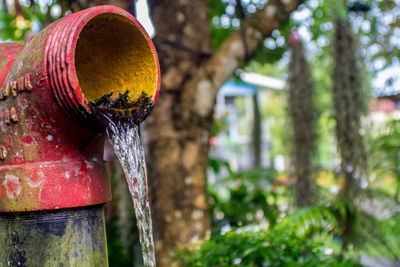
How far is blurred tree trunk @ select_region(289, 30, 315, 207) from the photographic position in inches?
159

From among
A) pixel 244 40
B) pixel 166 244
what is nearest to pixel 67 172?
pixel 166 244

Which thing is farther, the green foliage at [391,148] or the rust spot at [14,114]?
the green foliage at [391,148]

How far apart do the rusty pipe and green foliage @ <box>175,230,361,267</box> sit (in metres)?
0.66

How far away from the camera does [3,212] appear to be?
1.22 m

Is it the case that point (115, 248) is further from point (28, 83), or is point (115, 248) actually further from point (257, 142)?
point (257, 142)

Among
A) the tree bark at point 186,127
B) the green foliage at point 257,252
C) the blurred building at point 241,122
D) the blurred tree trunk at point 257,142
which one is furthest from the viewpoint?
the blurred building at point 241,122

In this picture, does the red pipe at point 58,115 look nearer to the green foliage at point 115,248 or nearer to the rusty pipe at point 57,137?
the rusty pipe at point 57,137

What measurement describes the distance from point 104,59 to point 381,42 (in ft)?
21.8

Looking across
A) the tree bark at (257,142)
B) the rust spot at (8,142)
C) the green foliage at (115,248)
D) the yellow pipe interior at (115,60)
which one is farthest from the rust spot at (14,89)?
the tree bark at (257,142)

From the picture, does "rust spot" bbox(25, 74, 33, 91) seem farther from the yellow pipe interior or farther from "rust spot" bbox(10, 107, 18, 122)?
the yellow pipe interior

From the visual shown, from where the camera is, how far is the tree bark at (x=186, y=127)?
2.42 metres

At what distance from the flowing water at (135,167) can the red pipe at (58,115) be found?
0.24ft

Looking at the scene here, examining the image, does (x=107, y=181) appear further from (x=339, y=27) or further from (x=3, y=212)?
(x=339, y=27)

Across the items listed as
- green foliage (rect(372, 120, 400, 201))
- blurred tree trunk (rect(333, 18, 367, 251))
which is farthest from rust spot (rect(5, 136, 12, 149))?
blurred tree trunk (rect(333, 18, 367, 251))
